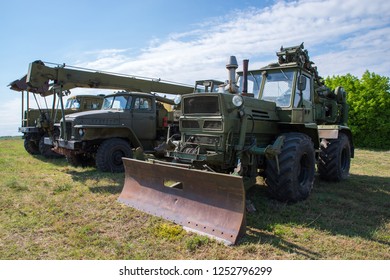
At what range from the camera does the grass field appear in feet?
11.3

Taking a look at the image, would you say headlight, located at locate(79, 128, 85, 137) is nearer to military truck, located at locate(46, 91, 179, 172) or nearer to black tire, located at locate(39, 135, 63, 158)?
military truck, located at locate(46, 91, 179, 172)

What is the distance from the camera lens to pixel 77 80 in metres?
8.20

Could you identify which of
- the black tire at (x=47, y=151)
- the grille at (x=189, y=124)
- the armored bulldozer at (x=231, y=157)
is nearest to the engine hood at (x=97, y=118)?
the armored bulldozer at (x=231, y=157)

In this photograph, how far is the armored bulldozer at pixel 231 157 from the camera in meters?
4.09

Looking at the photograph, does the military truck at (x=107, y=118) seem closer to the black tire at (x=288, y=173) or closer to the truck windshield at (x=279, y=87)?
the truck windshield at (x=279, y=87)

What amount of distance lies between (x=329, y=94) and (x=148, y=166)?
245 inches

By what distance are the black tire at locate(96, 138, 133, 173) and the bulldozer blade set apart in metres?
2.79

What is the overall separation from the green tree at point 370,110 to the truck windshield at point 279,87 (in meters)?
15.4

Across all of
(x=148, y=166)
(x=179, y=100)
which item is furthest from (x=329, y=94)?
(x=148, y=166)

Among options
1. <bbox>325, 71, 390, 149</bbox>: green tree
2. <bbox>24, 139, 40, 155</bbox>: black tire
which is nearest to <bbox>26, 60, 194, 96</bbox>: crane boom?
<bbox>24, 139, 40, 155</bbox>: black tire

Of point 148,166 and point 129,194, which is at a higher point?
point 148,166

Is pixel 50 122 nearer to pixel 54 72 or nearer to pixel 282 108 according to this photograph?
pixel 54 72

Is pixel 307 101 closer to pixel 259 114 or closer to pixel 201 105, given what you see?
pixel 259 114

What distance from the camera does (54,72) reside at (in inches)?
309
